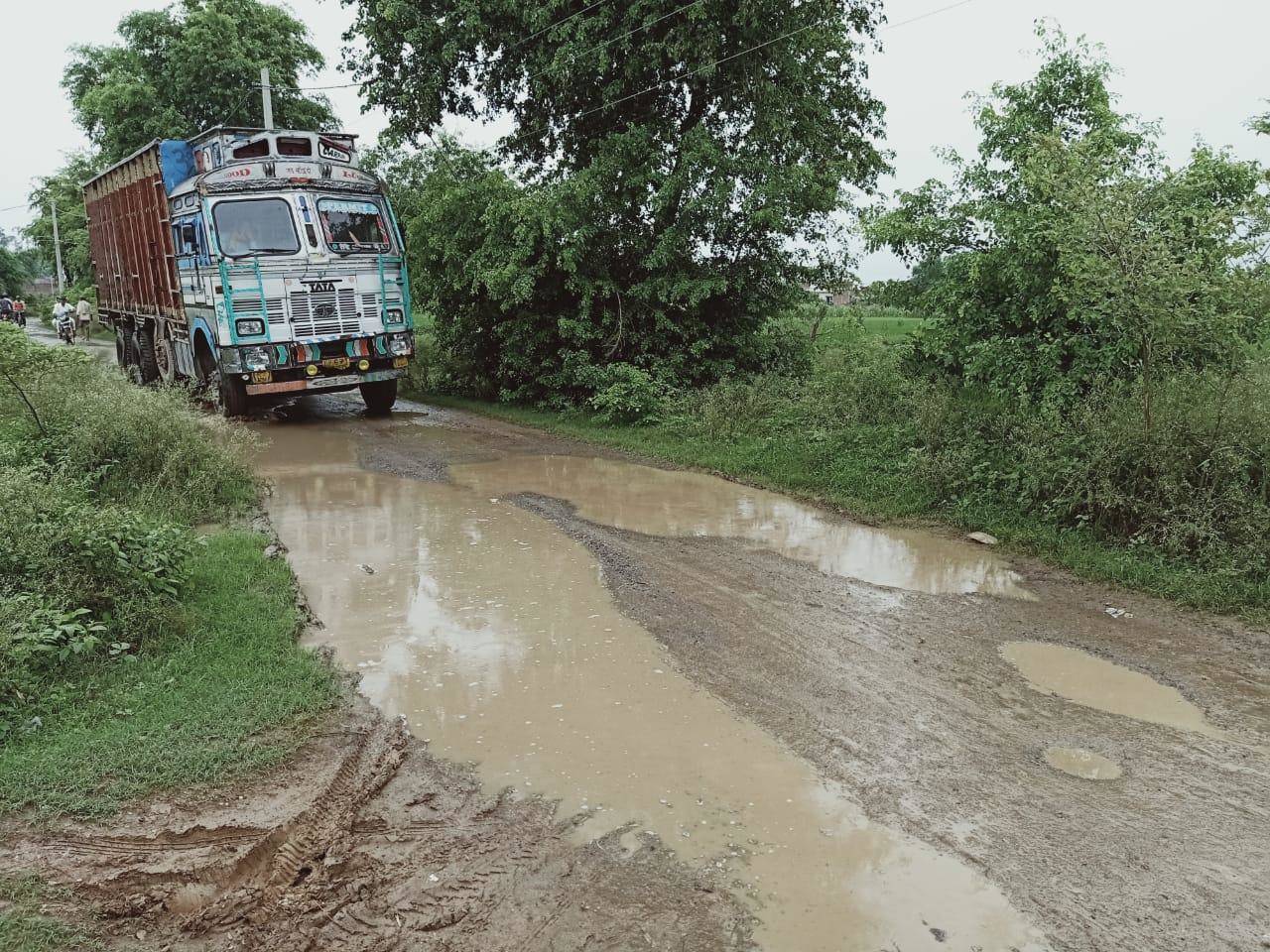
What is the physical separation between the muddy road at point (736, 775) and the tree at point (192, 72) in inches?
934

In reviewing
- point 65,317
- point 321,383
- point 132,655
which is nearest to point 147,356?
point 321,383

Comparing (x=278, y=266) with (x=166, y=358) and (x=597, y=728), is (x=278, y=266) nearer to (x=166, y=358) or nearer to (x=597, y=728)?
(x=166, y=358)

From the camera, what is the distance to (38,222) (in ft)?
138

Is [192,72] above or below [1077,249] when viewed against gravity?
above

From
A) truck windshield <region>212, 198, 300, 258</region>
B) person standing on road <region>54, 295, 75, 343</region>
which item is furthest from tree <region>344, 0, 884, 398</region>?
person standing on road <region>54, 295, 75, 343</region>

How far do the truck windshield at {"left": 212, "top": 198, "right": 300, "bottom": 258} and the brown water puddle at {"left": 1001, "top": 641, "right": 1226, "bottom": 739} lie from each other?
1077cm

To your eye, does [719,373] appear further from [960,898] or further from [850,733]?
[960,898]

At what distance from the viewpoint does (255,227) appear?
12.7m

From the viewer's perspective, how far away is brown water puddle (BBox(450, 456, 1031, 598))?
7.11 m

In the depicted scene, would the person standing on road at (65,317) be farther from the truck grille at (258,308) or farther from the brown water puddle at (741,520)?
the brown water puddle at (741,520)

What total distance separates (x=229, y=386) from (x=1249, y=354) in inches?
467

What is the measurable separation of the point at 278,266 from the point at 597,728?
32.7ft

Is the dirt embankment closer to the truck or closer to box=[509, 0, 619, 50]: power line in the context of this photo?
the truck

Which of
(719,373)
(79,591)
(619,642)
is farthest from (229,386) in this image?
(619,642)
